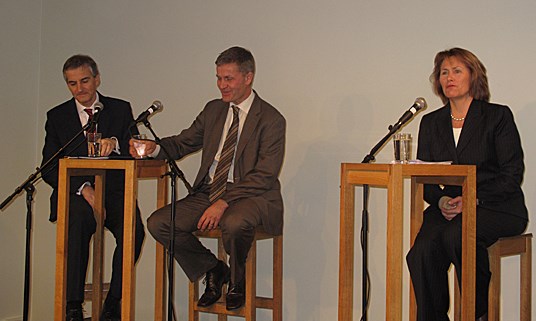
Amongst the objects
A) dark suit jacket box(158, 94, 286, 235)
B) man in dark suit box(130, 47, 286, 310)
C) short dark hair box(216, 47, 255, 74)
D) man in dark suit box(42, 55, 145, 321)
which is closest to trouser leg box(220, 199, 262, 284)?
man in dark suit box(130, 47, 286, 310)

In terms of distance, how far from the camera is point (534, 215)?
3.65m

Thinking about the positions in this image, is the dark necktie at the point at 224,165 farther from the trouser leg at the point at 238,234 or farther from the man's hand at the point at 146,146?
the man's hand at the point at 146,146

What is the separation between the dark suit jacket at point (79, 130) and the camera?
3975 mm

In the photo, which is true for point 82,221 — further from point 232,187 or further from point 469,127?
point 469,127

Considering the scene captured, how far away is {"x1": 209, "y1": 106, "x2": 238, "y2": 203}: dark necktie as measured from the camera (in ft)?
12.4

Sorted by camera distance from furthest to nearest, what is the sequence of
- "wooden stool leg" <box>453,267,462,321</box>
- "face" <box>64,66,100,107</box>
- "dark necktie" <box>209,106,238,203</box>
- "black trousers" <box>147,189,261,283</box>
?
"face" <box>64,66,100,107</box> < "dark necktie" <box>209,106,238,203</box> < "black trousers" <box>147,189,261,283</box> < "wooden stool leg" <box>453,267,462,321</box>

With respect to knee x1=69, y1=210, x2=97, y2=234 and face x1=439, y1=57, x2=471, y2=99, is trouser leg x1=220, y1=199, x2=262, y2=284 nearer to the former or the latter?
knee x1=69, y1=210, x2=97, y2=234

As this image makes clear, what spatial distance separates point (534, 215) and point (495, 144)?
1.78 feet

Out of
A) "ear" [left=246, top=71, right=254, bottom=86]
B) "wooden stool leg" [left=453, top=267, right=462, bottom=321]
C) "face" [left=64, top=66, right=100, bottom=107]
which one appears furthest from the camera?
"face" [left=64, top=66, right=100, bottom=107]

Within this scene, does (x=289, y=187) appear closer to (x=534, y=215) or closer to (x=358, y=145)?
(x=358, y=145)

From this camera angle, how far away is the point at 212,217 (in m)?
3.59

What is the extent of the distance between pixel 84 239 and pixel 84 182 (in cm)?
31

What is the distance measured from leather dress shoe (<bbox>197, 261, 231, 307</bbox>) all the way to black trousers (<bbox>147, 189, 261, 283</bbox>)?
4 centimetres

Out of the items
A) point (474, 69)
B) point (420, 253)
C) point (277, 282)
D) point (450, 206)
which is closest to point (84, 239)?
point (277, 282)
